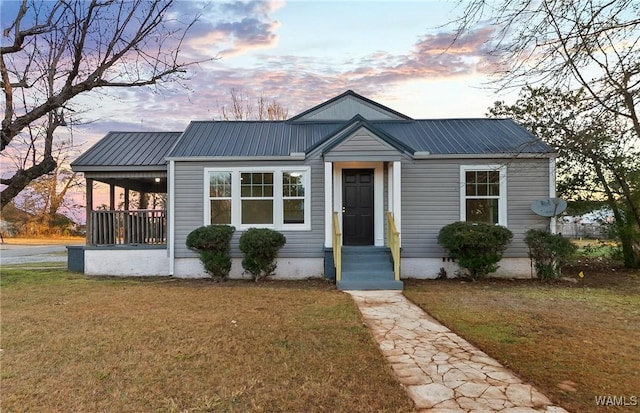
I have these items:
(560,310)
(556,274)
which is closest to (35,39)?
(560,310)

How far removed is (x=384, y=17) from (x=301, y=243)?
5410 millimetres

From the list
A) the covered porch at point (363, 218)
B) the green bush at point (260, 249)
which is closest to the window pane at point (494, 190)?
the covered porch at point (363, 218)

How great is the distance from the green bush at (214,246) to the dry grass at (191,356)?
6.39ft

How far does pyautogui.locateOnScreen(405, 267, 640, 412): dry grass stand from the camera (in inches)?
139

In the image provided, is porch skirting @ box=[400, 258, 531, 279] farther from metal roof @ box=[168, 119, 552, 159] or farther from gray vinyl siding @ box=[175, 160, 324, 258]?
metal roof @ box=[168, 119, 552, 159]

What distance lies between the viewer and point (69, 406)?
3.07 metres

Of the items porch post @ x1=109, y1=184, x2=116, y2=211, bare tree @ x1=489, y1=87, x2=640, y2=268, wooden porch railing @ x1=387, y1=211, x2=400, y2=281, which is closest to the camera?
wooden porch railing @ x1=387, y1=211, x2=400, y2=281

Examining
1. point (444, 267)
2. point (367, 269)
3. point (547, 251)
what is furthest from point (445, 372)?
point (547, 251)

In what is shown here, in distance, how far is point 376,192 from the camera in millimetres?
10203

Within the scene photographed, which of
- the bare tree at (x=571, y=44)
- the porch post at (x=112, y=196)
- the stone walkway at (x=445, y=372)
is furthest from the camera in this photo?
the porch post at (x=112, y=196)

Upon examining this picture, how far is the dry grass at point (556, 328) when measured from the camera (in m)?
3.54

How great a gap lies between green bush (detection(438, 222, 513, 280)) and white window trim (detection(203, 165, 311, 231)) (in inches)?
135

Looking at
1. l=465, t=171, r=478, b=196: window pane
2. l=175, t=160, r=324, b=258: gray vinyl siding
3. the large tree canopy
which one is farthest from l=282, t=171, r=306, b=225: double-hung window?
the large tree canopy

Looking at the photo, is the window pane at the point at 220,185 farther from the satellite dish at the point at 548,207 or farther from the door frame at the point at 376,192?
the satellite dish at the point at 548,207
